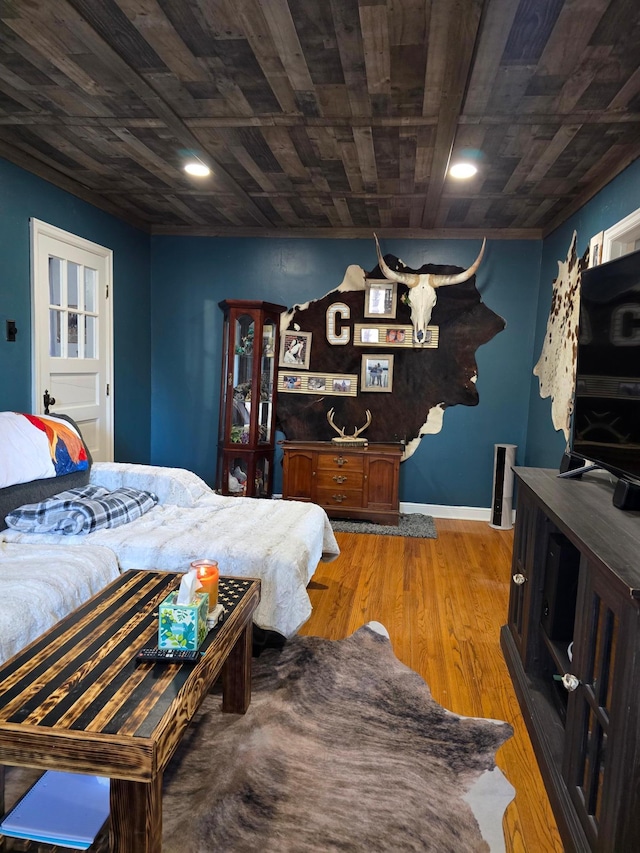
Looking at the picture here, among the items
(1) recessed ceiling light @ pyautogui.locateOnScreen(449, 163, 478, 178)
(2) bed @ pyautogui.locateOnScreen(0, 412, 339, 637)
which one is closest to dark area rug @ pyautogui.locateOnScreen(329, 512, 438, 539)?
(2) bed @ pyautogui.locateOnScreen(0, 412, 339, 637)

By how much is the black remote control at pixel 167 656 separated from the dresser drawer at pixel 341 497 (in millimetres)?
3001

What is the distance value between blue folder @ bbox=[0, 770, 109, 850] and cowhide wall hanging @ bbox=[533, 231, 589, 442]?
118 inches

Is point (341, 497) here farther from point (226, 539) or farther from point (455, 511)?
point (226, 539)

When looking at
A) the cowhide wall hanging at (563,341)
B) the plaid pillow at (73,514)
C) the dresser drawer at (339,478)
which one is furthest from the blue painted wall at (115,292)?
the cowhide wall hanging at (563,341)

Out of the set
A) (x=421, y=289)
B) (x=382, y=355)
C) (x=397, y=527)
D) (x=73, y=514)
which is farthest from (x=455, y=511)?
(x=73, y=514)

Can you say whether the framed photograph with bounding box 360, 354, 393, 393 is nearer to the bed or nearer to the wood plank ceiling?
the wood plank ceiling

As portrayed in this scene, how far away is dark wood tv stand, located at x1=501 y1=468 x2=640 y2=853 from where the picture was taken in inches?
42.9

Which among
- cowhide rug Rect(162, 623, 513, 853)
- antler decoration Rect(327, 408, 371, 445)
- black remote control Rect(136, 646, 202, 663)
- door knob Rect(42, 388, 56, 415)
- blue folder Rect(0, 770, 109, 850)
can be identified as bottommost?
cowhide rug Rect(162, 623, 513, 853)

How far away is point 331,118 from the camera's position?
2486 millimetres

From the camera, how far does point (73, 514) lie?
2.41 metres

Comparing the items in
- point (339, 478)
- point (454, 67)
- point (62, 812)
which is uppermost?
point (454, 67)

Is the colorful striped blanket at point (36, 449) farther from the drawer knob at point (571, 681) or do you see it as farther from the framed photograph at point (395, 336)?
the framed photograph at point (395, 336)

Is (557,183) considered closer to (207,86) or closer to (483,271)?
(483,271)

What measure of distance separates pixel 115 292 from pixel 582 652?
4.04 metres
